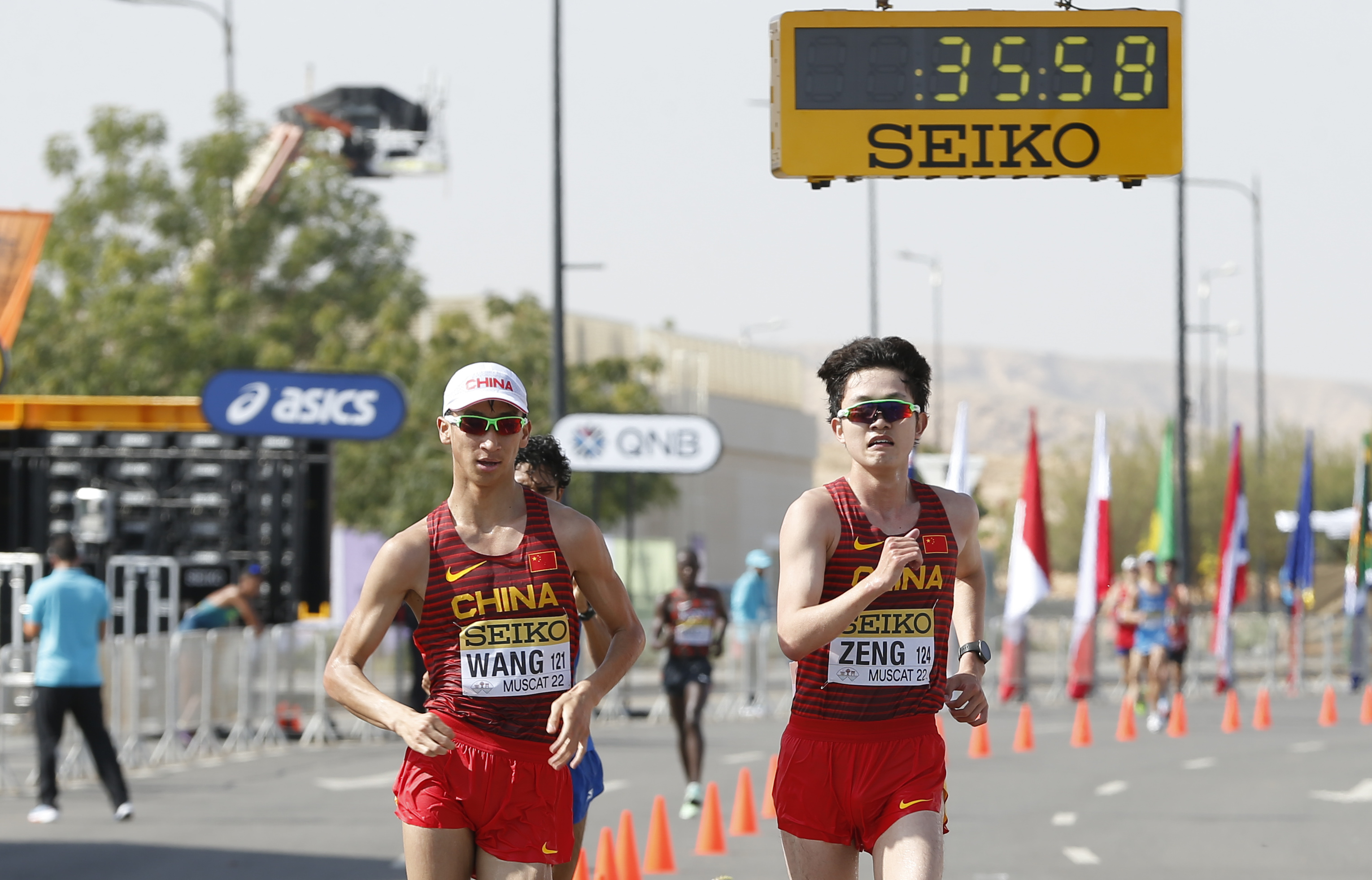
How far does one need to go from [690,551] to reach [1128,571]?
9.52 metres

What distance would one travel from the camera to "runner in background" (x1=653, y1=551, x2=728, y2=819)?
14.5 m

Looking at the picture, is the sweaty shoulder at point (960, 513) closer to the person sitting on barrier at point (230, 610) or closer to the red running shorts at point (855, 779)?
the red running shorts at point (855, 779)

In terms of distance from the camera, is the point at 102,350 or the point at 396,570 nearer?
the point at 396,570

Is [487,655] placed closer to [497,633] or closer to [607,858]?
[497,633]

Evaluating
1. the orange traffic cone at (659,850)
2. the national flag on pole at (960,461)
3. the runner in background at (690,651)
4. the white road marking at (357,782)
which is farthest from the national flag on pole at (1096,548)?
the orange traffic cone at (659,850)

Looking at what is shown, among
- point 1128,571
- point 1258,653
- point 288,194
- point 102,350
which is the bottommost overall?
point 1258,653

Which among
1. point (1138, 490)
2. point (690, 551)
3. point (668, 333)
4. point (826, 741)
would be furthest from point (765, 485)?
point (826, 741)

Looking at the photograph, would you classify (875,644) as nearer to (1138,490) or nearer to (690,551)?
(690,551)

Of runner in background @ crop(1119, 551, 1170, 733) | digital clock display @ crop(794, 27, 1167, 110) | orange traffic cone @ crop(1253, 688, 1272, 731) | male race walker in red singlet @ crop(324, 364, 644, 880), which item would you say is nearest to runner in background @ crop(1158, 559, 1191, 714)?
runner in background @ crop(1119, 551, 1170, 733)

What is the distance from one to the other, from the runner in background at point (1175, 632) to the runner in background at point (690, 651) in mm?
8621

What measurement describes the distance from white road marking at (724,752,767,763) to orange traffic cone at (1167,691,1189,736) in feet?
15.2

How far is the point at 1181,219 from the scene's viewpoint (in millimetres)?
32000

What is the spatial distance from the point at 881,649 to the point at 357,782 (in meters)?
11.7

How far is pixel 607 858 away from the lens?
10.0 meters
